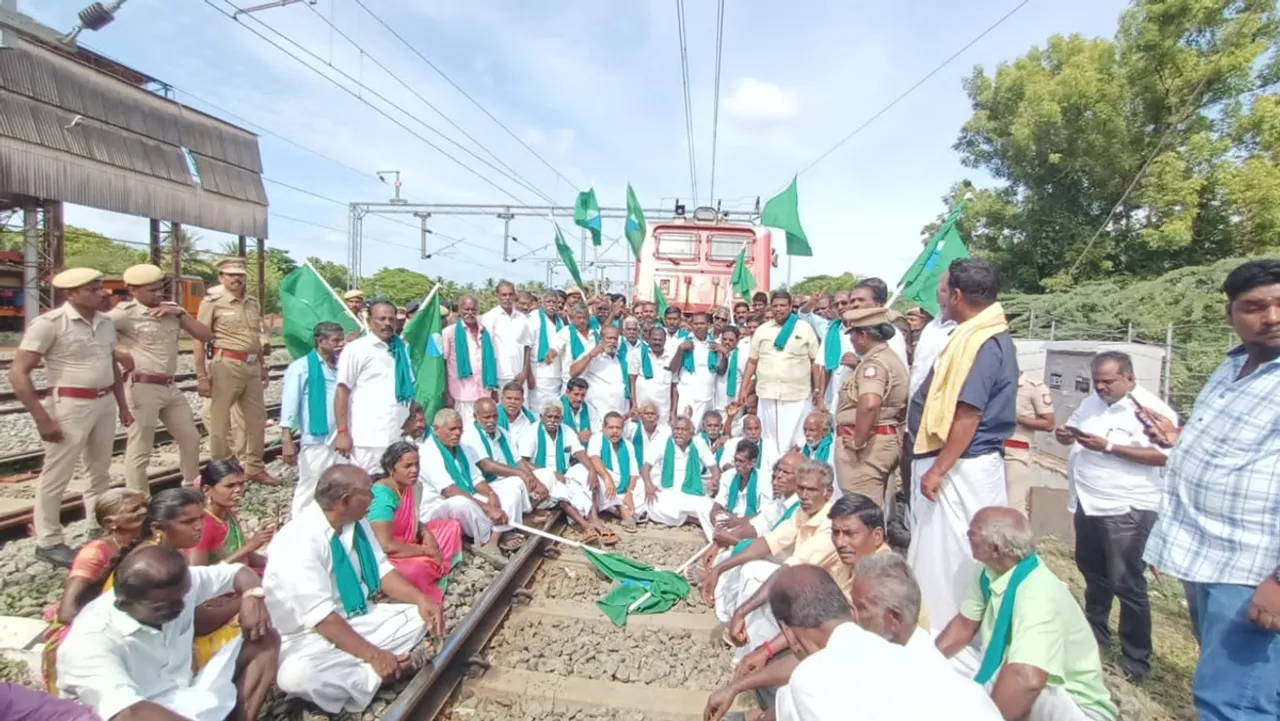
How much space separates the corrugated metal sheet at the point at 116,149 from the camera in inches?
543

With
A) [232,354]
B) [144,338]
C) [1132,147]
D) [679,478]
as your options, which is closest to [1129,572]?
[679,478]

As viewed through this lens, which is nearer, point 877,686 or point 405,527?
point 877,686

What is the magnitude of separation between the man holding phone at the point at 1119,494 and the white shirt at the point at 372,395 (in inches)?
173

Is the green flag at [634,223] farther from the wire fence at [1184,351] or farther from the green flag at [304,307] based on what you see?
the wire fence at [1184,351]

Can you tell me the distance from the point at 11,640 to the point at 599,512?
12.9 ft

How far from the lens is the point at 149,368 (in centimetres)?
529

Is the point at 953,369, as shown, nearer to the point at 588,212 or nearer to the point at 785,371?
the point at 785,371

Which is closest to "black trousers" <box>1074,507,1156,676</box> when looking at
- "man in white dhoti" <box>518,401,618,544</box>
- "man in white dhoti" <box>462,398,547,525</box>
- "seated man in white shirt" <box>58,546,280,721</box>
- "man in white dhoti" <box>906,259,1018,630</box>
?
"man in white dhoti" <box>906,259,1018,630</box>

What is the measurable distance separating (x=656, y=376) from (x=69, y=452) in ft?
16.4

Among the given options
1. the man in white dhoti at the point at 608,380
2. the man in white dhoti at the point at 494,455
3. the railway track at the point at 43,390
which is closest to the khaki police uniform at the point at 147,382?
the railway track at the point at 43,390

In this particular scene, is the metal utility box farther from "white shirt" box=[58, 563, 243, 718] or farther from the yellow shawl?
"white shirt" box=[58, 563, 243, 718]

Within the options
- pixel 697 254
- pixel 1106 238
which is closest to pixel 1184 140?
pixel 1106 238

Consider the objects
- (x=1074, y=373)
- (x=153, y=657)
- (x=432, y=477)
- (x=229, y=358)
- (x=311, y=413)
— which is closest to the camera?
(x=153, y=657)

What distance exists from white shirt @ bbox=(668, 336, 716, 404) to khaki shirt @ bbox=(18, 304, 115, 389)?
498 cm
